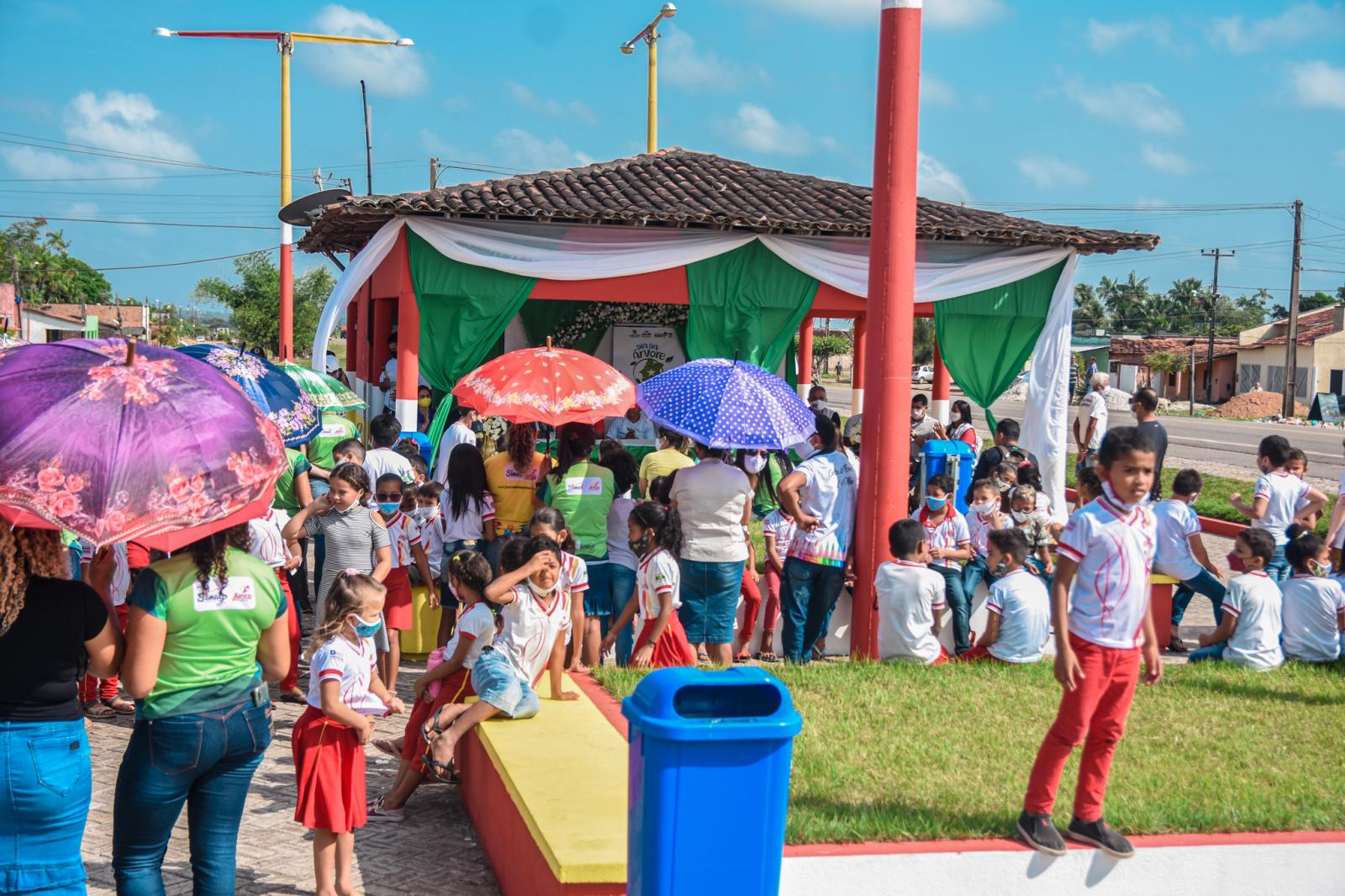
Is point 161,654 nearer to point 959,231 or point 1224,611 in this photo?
point 1224,611

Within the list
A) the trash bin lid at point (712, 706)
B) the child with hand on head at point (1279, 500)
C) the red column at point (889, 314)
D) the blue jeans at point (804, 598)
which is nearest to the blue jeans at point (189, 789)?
the trash bin lid at point (712, 706)

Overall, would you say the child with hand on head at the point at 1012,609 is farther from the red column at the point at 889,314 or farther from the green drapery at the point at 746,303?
the green drapery at the point at 746,303

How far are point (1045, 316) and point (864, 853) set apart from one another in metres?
11.8

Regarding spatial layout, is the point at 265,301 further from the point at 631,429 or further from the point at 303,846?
the point at 303,846

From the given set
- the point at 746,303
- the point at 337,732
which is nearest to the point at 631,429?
the point at 746,303

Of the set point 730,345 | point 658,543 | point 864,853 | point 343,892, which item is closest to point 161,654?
point 343,892

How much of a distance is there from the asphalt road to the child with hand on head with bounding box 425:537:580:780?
20.4 m

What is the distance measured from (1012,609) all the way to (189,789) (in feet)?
18.3

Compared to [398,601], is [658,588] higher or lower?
higher

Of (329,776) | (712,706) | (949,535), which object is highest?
(712,706)

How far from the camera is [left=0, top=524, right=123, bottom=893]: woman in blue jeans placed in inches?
137

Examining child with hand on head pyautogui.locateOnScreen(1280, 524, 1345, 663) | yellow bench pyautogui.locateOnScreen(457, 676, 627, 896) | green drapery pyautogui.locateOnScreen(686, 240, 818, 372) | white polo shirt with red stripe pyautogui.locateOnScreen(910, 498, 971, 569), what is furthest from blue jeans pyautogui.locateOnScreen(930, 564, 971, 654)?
green drapery pyautogui.locateOnScreen(686, 240, 818, 372)

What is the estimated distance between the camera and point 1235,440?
35312mm

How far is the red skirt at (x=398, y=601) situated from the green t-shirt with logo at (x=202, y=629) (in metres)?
3.86
